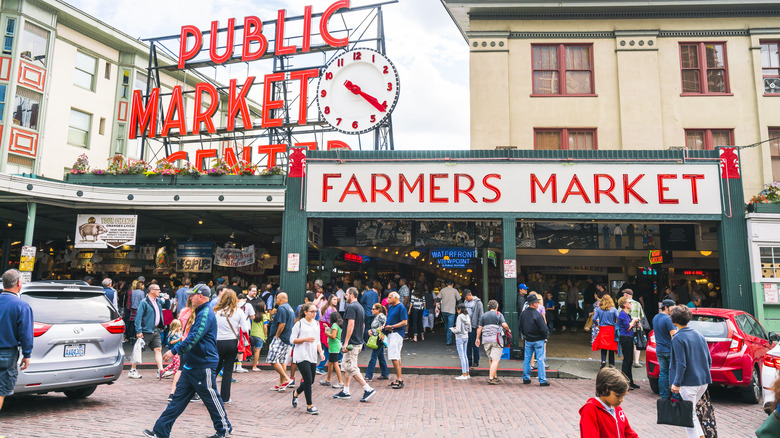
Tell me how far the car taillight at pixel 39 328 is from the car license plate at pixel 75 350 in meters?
0.39

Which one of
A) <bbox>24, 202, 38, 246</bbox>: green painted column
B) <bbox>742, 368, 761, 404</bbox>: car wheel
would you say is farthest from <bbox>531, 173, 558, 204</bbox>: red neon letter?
<bbox>24, 202, 38, 246</bbox>: green painted column

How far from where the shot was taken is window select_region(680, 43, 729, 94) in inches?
698

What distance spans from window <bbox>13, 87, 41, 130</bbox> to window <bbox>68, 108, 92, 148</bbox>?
6.71 feet

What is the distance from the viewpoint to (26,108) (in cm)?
2633

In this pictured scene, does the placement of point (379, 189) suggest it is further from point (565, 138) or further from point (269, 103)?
point (269, 103)

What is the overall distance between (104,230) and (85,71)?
17.7 meters

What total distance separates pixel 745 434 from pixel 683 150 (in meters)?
9.81

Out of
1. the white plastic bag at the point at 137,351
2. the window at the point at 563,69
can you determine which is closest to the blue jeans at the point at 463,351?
the white plastic bag at the point at 137,351

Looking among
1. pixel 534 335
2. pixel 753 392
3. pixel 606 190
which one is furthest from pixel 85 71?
pixel 753 392

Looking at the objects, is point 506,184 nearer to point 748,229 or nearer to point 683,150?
point 683,150

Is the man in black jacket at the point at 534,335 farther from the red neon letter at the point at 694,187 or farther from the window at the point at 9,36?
the window at the point at 9,36

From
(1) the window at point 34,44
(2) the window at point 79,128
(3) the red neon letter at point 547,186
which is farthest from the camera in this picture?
(2) the window at point 79,128

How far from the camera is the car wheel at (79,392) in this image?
8805 mm

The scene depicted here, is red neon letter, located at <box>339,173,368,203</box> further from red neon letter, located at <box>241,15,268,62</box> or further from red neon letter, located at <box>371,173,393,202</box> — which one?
red neon letter, located at <box>241,15,268,62</box>
